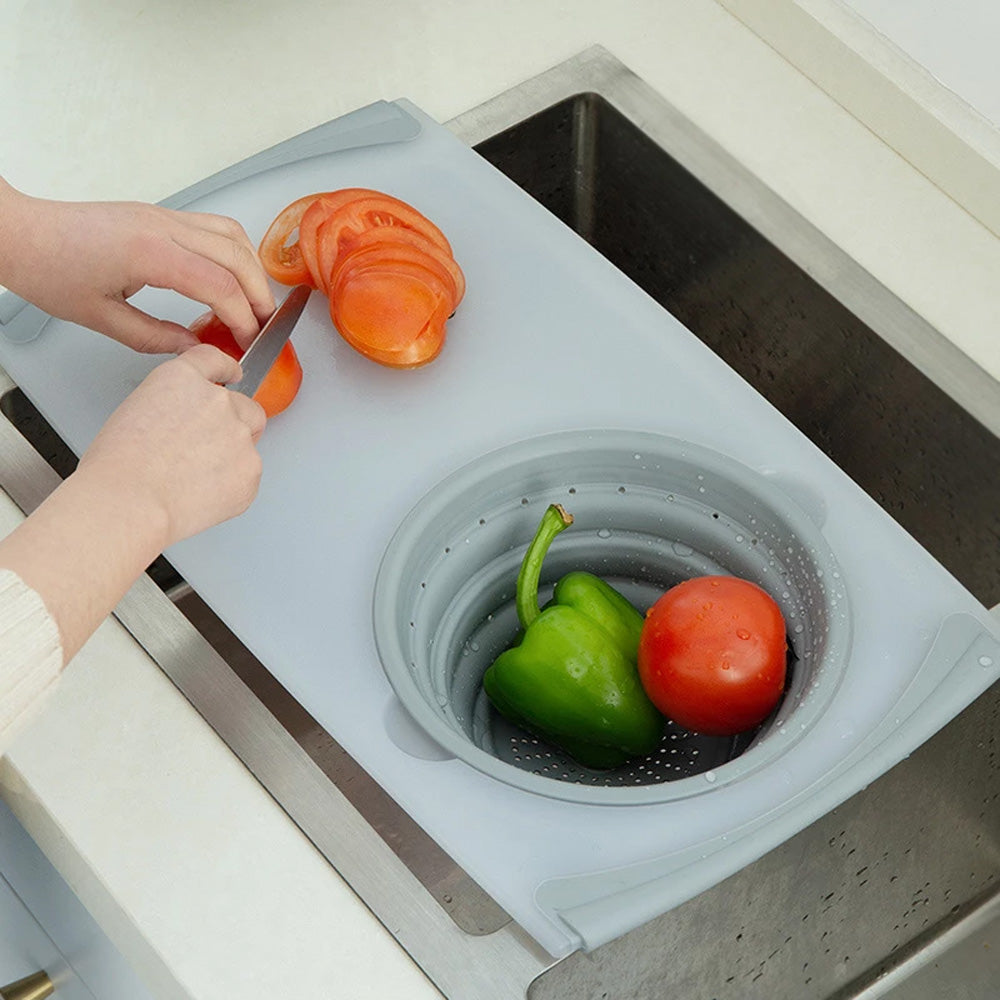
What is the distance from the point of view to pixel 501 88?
1.14 meters

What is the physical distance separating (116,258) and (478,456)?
0.25 meters

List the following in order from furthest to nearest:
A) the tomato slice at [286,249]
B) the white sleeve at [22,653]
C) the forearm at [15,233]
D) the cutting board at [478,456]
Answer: the tomato slice at [286,249]
the forearm at [15,233]
the cutting board at [478,456]
the white sleeve at [22,653]

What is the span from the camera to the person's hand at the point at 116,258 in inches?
32.7

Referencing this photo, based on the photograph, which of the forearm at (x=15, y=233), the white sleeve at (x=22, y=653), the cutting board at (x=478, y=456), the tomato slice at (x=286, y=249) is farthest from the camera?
the tomato slice at (x=286, y=249)

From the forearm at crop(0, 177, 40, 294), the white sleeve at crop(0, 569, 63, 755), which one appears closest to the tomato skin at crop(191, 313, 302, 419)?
the forearm at crop(0, 177, 40, 294)

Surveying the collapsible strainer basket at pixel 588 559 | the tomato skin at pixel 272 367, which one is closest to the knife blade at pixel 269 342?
the tomato skin at pixel 272 367

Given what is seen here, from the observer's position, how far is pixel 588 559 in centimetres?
93

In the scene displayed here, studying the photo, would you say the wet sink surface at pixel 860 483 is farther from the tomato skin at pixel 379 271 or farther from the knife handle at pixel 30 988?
the knife handle at pixel 30 988

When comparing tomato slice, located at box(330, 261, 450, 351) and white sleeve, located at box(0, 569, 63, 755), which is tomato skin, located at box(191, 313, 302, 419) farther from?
white sleeve, located at box(0, 569, 63, 755)

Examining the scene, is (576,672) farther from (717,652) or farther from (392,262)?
(392,262)

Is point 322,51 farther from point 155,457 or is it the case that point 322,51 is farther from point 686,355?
point 155,457

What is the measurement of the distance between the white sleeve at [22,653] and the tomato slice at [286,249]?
0.37 m

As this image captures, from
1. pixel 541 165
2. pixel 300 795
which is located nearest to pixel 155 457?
pixel 300 795

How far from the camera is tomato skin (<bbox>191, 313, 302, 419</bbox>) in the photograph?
2.84 feet
